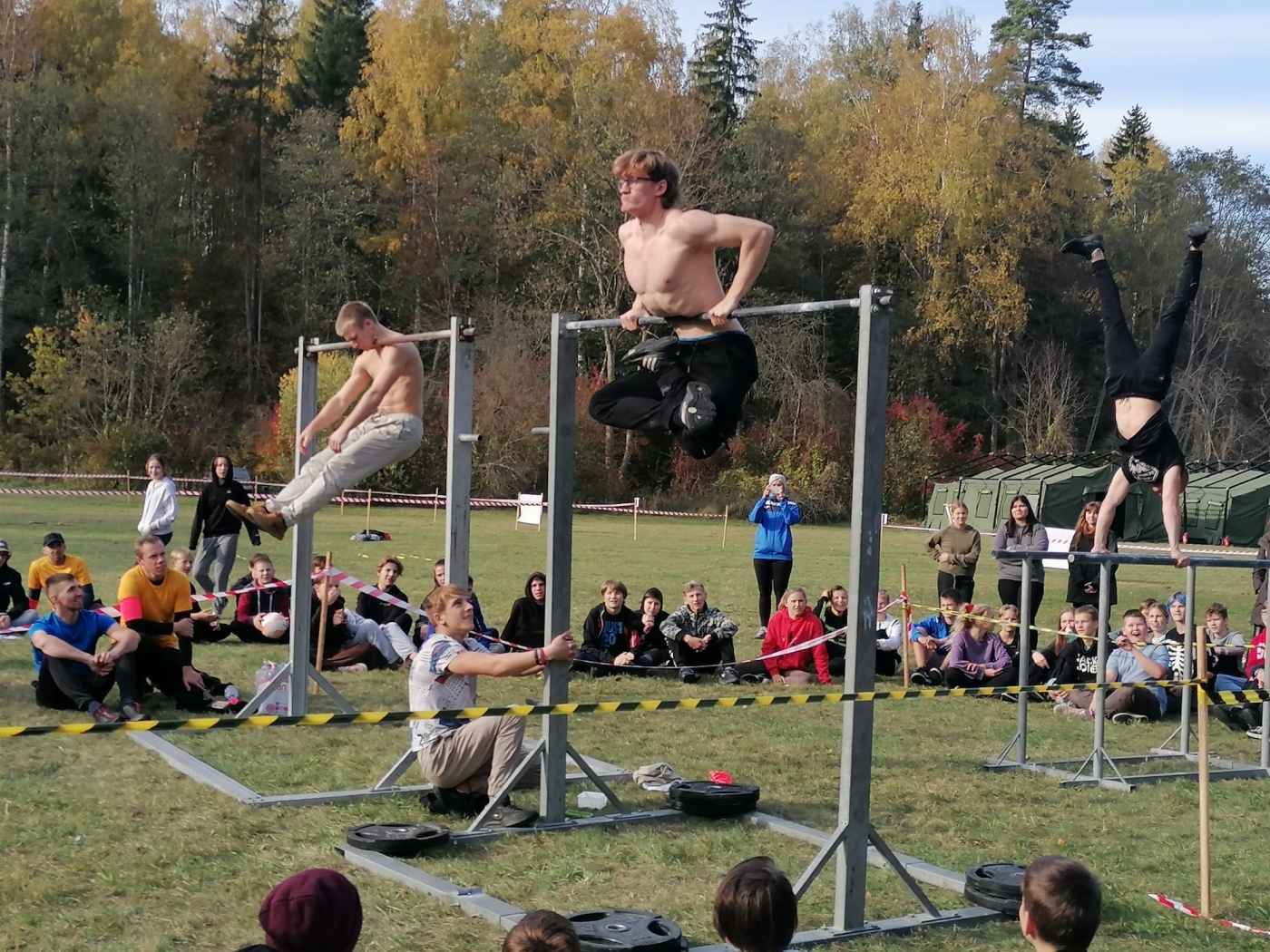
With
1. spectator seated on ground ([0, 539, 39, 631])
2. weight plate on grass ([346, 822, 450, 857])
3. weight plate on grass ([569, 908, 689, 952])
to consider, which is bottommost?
weight plate on grass ([346, 822, 450, 857])

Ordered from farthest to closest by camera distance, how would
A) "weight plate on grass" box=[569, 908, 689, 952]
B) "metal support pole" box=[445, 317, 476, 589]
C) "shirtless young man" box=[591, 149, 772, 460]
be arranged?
"metal support pole" box=[445, 317, 476, 589] → "shirtless young man" box=[591, 149, 772, 460] → "weight plate on grass" box=[569, 908, 689, 952]

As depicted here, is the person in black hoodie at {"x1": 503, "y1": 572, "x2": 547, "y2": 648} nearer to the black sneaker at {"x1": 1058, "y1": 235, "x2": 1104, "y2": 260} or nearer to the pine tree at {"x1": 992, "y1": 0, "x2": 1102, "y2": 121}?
the black sneaker at {"x1": 1058, "y1": 235, "x2": 1104, "y2": 260}

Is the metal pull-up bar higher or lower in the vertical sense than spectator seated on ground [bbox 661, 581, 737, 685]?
higher

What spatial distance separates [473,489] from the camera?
3747 centimetres

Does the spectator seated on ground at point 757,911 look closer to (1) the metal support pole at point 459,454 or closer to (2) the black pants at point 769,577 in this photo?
(1) the metal support pole at point 459,454

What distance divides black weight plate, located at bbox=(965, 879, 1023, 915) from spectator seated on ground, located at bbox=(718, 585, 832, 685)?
20.4 ft

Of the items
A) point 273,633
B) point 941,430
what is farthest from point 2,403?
point 273,633

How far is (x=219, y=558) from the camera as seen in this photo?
1428cm

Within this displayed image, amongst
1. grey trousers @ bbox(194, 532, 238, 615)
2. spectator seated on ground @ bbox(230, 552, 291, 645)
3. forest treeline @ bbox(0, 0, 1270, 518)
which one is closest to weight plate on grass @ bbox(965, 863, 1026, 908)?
spectator seated on ground @ bbox(230, 552, 291, 645)

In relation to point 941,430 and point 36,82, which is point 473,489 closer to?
point 941,430

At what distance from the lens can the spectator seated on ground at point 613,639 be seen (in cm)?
1230

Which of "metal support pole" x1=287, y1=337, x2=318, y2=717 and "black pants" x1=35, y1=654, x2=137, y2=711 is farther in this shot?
"black pants" x1=35, y1=654, x2=137, y2=711

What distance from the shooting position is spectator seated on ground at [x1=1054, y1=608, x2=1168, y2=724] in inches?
430

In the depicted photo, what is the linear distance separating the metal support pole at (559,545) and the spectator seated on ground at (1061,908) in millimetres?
3429
